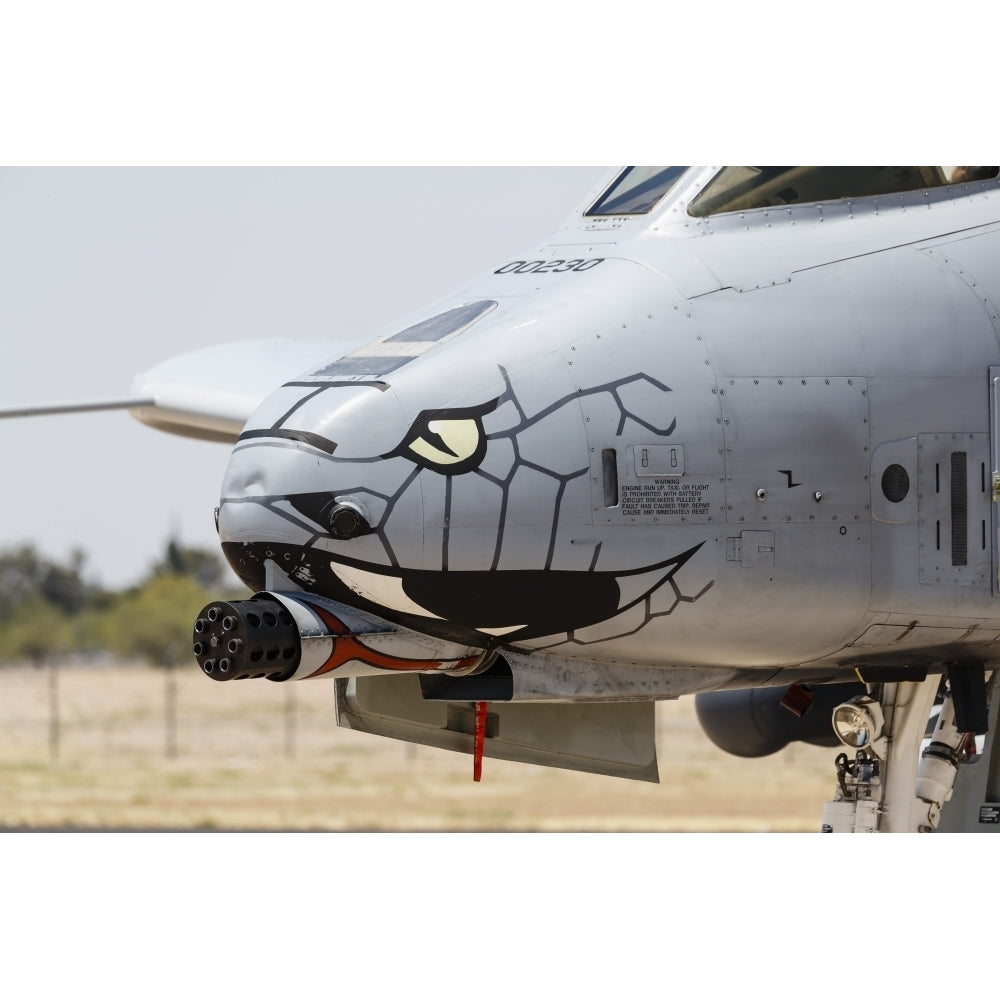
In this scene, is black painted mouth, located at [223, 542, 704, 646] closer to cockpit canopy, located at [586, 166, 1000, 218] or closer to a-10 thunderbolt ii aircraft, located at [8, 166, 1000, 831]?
a-10 thunderbolt ii aircraft, located at [8, 166, 1000, 831]

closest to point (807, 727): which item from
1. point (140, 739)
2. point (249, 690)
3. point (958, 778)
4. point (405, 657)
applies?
point (958, 778)

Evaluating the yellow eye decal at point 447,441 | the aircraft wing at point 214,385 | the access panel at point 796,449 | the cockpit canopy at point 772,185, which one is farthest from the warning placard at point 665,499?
the aircraft wing at point 214,385

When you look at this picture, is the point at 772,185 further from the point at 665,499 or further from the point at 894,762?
the point at 894,762

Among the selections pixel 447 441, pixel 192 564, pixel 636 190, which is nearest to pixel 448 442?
pixel 447 441

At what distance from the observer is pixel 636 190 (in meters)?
7.14

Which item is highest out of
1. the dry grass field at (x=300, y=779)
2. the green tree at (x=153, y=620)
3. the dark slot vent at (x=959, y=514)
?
the dark slot vent at (x=959, y=514)

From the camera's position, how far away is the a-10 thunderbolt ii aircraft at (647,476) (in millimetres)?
5984

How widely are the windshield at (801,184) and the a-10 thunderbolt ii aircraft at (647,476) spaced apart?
0.03ft

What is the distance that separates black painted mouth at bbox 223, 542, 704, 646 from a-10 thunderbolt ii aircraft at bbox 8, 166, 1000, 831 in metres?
0.01

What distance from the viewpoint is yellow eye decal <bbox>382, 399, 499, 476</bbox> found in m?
5.96

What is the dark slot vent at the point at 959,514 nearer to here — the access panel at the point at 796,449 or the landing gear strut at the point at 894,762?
the access panel at the point at 796,449

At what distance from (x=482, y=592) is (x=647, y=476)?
697 millimetres

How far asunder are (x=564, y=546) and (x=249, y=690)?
97.3 feet

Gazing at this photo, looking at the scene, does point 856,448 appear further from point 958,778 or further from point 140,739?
point 140,739
